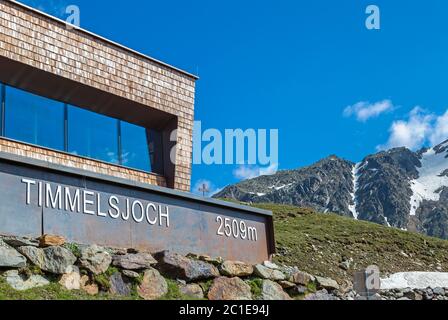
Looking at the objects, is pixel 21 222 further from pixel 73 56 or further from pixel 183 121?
pixel 183 121

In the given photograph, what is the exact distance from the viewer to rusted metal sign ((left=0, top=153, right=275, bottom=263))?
14.5 m

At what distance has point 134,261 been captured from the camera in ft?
49.0

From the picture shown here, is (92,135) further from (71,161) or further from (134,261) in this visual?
(134,261)

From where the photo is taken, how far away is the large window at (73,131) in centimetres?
1884

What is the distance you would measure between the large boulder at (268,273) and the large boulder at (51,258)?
5494mm

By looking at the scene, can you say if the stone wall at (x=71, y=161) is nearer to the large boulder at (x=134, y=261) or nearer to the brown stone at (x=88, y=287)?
the large boulder at (x=134, y=261)

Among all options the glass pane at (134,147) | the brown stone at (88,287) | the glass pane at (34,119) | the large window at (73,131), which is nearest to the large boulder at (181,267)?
the brown stone at (88,287)

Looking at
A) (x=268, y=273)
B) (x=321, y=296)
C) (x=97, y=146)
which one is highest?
(x=97, y=146)

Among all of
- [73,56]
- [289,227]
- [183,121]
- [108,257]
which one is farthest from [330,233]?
[108,257]

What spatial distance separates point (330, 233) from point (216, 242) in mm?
30541

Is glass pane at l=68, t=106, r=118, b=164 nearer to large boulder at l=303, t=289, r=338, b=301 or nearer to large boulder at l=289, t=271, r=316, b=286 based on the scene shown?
large boulder at l=289, t=271, r=316, b=286

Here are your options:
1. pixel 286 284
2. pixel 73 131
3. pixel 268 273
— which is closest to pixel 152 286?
pixel 268 273

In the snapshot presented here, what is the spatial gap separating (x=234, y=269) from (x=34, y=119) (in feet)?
21.8

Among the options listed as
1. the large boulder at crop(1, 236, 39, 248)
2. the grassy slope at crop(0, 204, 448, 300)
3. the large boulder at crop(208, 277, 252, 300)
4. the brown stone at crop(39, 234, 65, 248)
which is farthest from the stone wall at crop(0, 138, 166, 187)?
the grassy slope at crop(0, 204, 448, 300)
